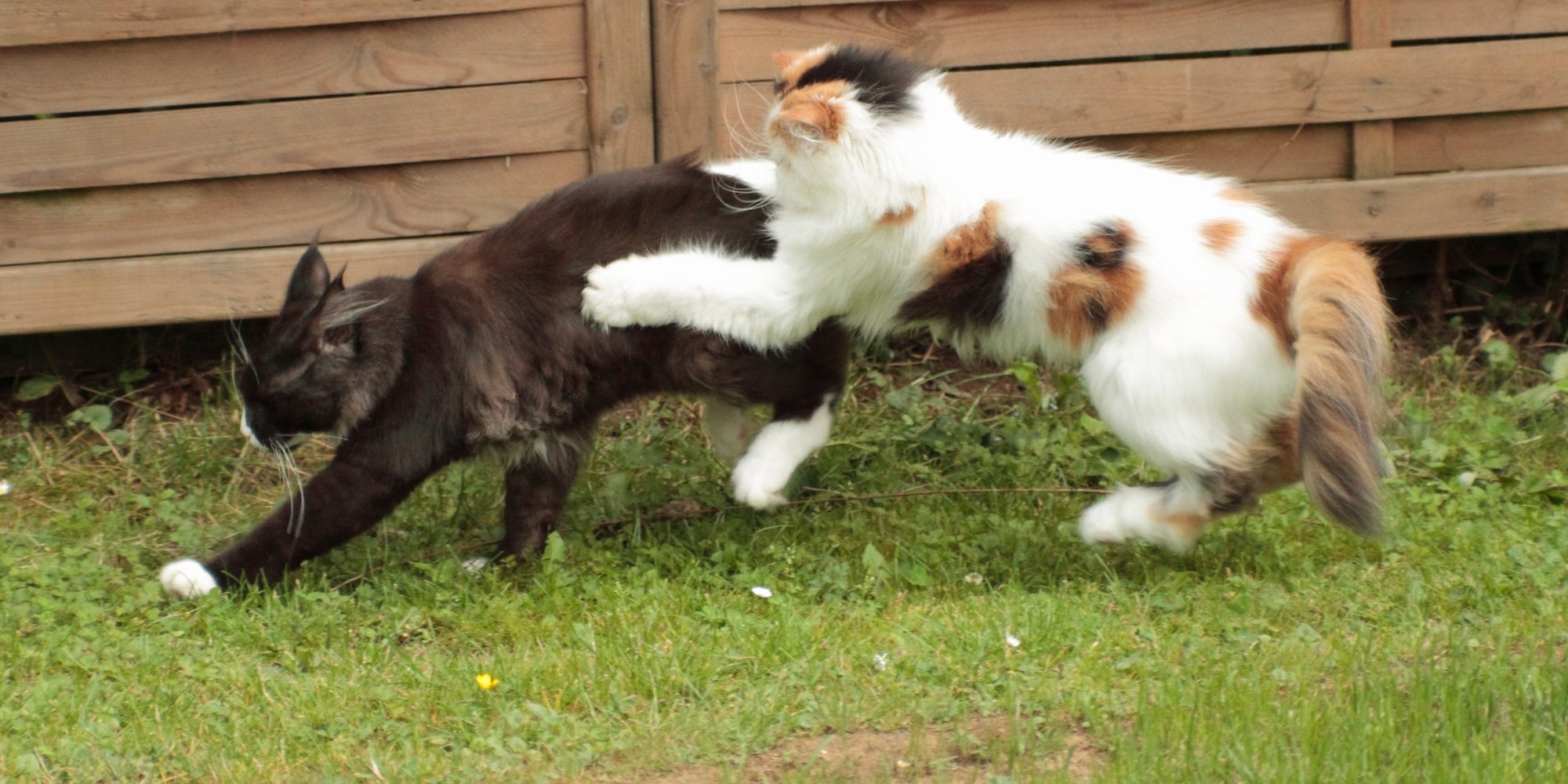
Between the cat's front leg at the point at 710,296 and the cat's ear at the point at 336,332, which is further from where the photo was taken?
the cat's ear at the point at 336,332

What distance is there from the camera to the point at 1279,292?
3.69 m

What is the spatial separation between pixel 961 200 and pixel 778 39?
1824 millimetres

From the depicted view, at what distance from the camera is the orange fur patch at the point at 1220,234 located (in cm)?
376

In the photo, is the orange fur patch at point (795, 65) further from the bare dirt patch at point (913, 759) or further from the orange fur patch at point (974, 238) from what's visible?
the bare dirt patch at point (913, 759)

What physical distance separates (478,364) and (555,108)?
1.52 m

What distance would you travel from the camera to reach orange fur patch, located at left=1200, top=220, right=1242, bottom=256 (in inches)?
148

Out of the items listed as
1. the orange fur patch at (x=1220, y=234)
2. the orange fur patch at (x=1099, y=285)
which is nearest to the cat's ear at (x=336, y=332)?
the orange fur patch at (x=1099, y=285)

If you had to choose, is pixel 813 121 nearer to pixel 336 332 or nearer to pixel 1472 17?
pixel 336 332

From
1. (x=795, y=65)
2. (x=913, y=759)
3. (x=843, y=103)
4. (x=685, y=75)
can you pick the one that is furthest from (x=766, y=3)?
(x=913, y=759)

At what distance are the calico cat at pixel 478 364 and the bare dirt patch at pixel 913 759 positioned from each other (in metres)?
1.11

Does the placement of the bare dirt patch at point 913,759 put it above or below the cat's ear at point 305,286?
below

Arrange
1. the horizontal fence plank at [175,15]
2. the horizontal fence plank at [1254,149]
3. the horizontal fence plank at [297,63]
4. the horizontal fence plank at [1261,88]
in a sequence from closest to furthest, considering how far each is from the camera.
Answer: the horizontal fence plank at [175,15] < the horizontal fence plank at [297,63] < the horizontal fence plank at [1261,88] < the horizontal fence plank at [1254,149]

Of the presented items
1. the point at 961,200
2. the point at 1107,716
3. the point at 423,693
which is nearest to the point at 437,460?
the point at 423,693

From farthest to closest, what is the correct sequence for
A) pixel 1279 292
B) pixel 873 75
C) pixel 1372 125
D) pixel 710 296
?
pixel 1372 125 < pixel 710 296 < pixel 873 75 < pixel 1279 292
